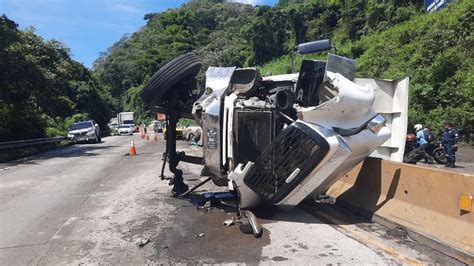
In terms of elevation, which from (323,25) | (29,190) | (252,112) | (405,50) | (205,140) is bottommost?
(29,190)

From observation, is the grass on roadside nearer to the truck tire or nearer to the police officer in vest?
the truck tire

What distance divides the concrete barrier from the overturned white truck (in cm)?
52

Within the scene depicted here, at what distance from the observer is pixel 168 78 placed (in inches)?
308

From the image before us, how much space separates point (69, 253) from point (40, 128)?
76.6 ft

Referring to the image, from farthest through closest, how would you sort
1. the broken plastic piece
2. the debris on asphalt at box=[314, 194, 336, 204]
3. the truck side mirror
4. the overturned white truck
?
the debris on asphalt at box=[314, 194, 336, 204] → the truck side mirror → the overturned white truck → the broken plastic piece

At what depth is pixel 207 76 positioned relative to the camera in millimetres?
7773

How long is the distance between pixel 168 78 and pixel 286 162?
279 centimetres

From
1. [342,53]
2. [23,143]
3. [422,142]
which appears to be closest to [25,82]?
[23,143]

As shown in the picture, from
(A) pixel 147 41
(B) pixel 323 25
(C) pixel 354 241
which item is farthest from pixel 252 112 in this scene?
(A) pixel 147 41

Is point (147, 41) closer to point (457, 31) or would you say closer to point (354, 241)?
point (457, 31)

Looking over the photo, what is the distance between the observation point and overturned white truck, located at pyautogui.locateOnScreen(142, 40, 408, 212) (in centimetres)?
605

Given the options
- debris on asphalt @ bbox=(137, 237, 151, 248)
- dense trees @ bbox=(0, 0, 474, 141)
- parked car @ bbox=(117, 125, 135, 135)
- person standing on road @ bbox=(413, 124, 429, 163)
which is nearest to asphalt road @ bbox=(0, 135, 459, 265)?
debris on asphalt @ bbox=(137, 237, 151, 248)

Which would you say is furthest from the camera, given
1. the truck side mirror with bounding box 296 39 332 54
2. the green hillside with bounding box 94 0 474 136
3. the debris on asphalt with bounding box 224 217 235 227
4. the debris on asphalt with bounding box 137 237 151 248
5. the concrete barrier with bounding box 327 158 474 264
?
the green hillside with bounding box 94 0 474 136

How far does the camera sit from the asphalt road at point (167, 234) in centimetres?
511
